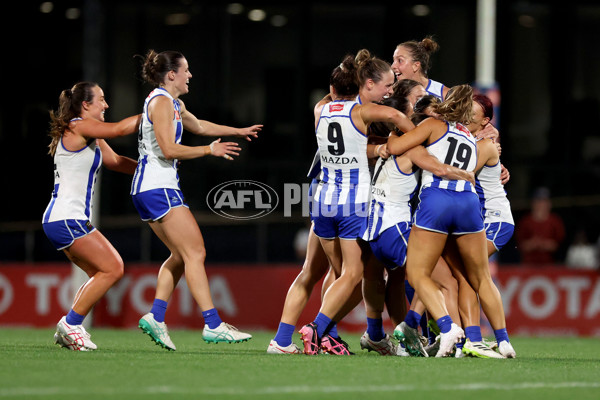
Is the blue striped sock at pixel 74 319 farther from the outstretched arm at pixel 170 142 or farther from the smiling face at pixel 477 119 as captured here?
the smiling face at pixel 477 119

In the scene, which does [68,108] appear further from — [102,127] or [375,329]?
[375,329]

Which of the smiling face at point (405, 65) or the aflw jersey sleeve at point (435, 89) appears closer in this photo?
the smiling face at point (405, 65)

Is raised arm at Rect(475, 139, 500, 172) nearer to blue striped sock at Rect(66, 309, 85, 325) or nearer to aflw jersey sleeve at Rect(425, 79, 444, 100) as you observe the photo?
aflw jersey sleeve at Rect(425, 79, 444, 100)

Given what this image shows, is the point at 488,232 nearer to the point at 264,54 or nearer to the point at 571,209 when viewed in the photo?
the point at 571,209

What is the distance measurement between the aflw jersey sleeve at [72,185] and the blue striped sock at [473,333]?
3.15 m

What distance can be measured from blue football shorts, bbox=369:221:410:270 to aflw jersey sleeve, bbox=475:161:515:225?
3.10ft

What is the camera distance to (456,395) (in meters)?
6.02

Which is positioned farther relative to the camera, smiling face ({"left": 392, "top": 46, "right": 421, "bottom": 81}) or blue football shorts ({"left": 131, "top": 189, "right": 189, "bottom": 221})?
smiling face ({"left": 392, "top": 46, "right": 421, "bottom": 81})

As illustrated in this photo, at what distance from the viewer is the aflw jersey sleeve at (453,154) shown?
811cm

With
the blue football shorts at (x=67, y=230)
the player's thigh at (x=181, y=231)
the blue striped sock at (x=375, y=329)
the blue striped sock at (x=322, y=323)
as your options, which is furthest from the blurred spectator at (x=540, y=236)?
the blue football shorts at (x=67, y=230)

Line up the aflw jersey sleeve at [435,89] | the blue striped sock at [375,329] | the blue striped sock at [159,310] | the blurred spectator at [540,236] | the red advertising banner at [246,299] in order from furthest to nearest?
the blurred spectator at [540,236] → the red advertising banner at [246,299] → the aflw jersey sleeve at [435,89] → the blue striped sock at [375,329] → the blue striped sock at [159,310]

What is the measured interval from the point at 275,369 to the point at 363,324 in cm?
716

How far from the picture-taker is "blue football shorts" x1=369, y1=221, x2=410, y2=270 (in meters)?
8.26

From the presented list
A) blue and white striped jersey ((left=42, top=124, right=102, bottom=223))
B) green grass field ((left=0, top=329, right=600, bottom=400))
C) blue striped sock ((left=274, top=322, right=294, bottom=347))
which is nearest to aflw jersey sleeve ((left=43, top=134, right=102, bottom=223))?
blue and white striped jersey ((left=42, top=124, right=102, bottom=223))
